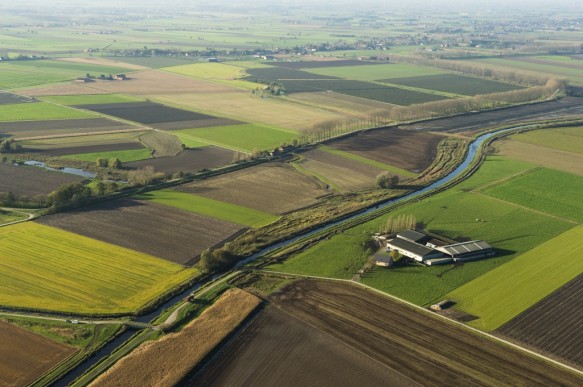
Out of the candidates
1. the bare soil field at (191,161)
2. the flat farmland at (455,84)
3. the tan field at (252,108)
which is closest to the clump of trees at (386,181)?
the bare soil field at (191,161)

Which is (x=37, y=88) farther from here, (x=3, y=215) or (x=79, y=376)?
(x=79, y=376)

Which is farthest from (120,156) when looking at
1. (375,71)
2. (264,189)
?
(375,71)

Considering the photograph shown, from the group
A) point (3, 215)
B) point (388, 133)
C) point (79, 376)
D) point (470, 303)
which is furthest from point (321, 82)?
point (79, 376)

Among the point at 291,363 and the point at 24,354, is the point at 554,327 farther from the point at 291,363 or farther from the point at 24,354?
the point at 24,354

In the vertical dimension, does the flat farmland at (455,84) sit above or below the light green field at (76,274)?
above

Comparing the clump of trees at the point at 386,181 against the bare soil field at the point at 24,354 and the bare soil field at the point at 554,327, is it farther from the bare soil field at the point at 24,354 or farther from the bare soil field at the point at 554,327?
the bare soil field at the point at 24,354

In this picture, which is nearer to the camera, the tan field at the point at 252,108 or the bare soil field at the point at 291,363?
the bare soil field at the point at 291,363
